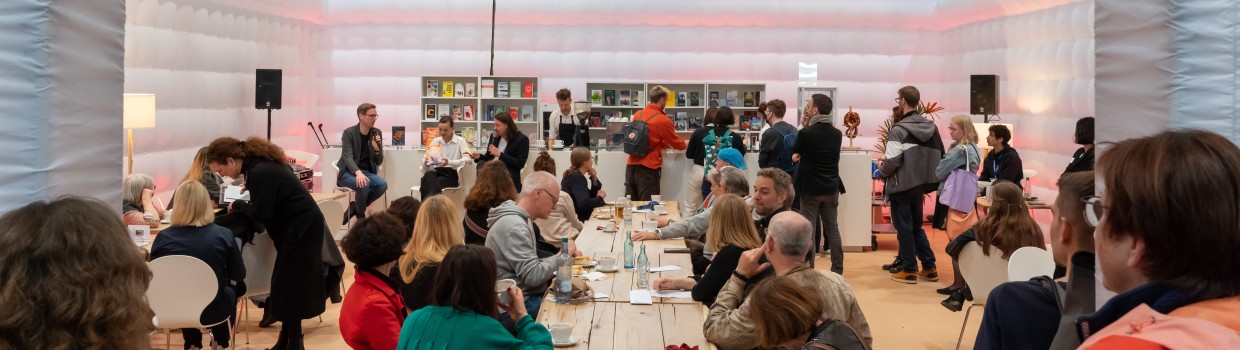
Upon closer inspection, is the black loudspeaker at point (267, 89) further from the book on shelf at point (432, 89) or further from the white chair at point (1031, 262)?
the white chair at point (1031, 262)

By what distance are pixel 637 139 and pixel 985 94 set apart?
4.07 meters

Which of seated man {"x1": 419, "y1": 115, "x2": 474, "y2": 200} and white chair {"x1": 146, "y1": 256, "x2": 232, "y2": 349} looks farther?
seated man {"x1": 419, "y1": 115, "x2": 474, "y2": 200}

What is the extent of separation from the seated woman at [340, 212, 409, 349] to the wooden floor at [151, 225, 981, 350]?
2.26m

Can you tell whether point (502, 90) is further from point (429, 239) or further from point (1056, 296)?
point (1056, 296)

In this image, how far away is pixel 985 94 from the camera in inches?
452

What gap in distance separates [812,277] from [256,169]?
304 centimetres

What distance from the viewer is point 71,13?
2.28 m

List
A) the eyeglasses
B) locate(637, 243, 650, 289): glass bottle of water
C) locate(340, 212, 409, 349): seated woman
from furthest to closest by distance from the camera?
locate(637, 243, 650, 289): glass bottle of water, locate(340, 212, 409, 349): seated woman, the eyeglasses

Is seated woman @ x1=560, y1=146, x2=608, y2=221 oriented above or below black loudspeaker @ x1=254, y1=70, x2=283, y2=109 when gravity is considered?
below

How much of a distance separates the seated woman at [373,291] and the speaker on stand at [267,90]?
7613mm

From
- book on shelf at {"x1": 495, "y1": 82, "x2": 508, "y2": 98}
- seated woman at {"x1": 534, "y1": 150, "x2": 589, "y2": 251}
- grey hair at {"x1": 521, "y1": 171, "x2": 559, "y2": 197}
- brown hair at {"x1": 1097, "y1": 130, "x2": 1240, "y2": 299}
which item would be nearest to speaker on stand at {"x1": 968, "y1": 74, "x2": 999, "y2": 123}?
book on shelf at {"x1": 495, "y1": 82, "x2": 508, "y2": 98}

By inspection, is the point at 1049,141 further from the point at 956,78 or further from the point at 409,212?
Answer: the point at 409,212

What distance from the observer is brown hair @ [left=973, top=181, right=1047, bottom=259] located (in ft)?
18.7

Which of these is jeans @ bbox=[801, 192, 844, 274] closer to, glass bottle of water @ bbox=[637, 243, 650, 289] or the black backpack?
the black backpack
